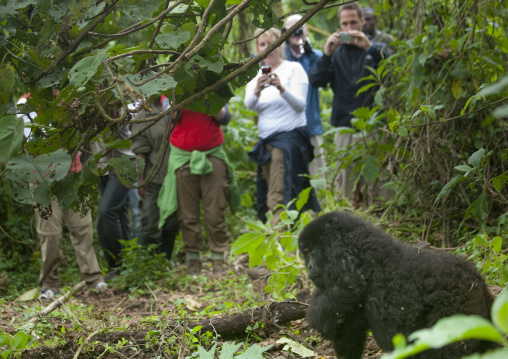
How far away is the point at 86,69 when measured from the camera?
2.04 metres

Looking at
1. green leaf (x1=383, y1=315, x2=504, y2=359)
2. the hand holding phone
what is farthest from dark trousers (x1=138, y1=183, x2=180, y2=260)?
green leaf (x1=383, y1=315, x2=504, y2=359)

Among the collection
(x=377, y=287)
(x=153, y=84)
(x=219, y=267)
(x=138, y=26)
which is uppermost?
(x=138, y=26)

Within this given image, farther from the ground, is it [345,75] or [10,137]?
[10,137]

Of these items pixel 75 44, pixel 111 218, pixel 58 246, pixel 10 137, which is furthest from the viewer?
pixel 111 218

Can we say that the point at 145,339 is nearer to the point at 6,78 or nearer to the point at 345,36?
the point at 6,78

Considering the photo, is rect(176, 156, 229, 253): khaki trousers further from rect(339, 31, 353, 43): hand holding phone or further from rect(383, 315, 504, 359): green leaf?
rect(383, 315, 504, 359): green leaf

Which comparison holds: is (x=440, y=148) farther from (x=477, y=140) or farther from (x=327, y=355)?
(x=327, y=355)

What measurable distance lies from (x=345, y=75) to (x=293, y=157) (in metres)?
1.00

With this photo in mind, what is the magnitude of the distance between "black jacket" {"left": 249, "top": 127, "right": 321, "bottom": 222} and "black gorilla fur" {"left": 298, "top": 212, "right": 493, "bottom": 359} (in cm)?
247

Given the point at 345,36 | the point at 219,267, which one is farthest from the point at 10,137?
the point at 345,36

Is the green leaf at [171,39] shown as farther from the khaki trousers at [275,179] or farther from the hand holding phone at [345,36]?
the hand holding phone at [345,36]

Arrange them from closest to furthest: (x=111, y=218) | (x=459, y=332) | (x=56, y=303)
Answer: (x=459, y=332) < (x=56, y=303) < (x=111, y=218)

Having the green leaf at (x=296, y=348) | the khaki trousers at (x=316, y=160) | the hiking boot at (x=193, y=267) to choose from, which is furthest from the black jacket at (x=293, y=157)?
the green leaf at (x=296, y=348)

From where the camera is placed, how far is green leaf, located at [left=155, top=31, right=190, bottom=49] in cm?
225
